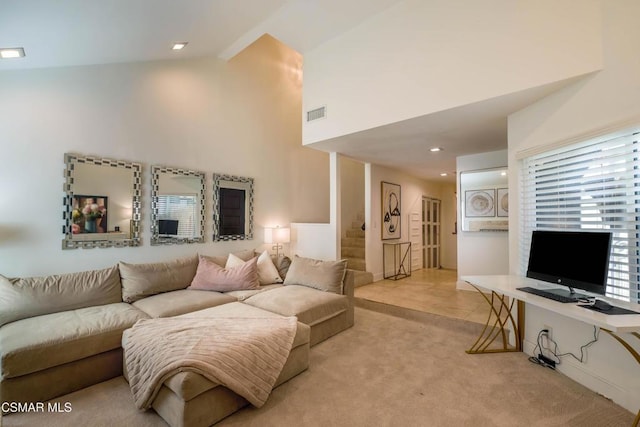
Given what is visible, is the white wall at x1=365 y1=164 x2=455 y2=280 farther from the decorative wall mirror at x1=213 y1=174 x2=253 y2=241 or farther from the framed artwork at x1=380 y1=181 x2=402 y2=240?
the decorative wall mirror at x1=213 y1=174 x2=253 y2=241

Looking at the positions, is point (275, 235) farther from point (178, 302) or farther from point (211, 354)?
point (211, 354)

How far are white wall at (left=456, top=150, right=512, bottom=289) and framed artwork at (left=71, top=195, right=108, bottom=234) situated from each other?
5.28 metres

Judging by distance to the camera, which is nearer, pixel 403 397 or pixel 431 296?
pixel 403 397

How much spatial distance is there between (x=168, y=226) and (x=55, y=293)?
4.63ft

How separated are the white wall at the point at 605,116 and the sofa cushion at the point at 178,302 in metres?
3.21

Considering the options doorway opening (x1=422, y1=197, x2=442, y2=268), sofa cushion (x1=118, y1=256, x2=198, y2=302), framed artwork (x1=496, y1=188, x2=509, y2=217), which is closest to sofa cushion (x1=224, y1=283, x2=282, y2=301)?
sofa cushion (x1=118, y1=256, x2=198, y2=302)

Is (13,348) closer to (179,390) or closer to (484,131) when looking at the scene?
(179,390)

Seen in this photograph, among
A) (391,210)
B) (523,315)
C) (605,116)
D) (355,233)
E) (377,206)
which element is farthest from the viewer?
(355,233)

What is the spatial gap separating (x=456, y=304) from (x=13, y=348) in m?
4.49

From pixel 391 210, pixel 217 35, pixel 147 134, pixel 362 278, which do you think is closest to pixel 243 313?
pixel 147 134

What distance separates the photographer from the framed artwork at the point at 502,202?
15.3 feet

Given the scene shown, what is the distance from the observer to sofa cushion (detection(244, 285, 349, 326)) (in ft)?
9.63

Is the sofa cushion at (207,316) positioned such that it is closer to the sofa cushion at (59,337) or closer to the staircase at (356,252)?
the sofa cushion at (59,337)

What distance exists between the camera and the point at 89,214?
320 cm
